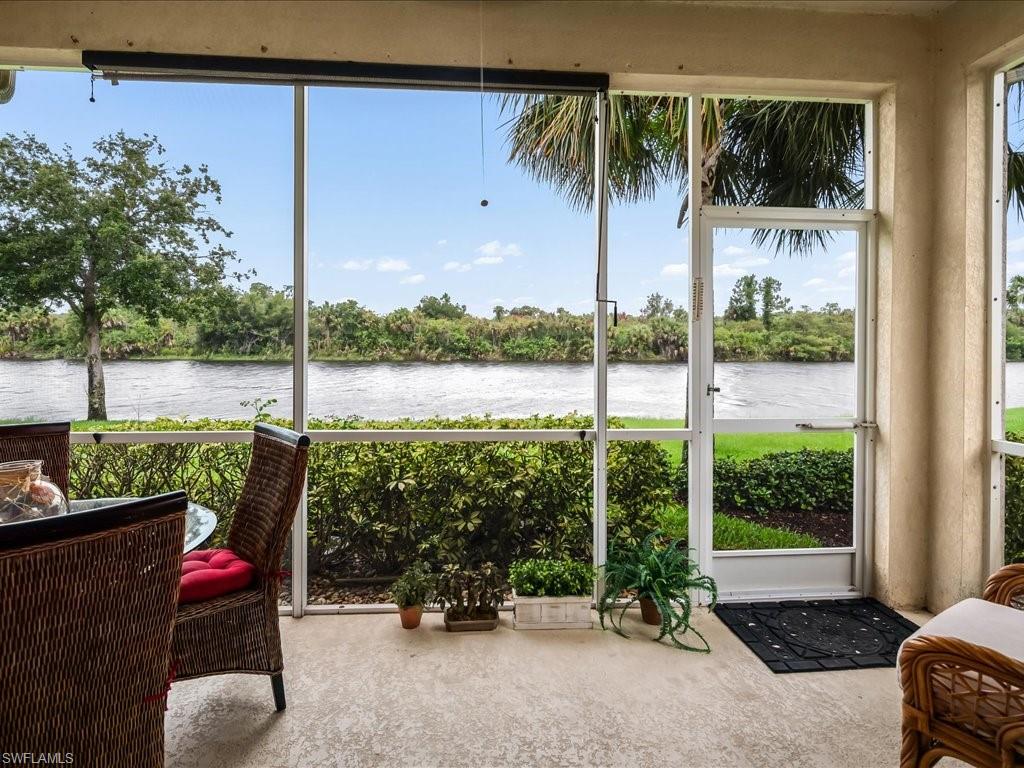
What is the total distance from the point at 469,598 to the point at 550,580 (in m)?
0.38

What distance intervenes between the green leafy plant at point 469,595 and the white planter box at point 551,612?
130 millimetres

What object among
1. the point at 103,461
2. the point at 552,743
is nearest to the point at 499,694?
the point at 552,743

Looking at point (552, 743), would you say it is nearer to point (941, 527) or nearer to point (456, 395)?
point (456, 395)

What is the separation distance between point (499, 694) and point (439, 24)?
9.52 feet

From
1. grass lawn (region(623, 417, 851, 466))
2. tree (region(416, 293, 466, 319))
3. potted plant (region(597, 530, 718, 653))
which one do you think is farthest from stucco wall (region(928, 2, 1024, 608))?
tree (region(416, 293, 466, 319))

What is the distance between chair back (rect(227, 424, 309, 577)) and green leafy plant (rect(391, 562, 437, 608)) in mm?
797

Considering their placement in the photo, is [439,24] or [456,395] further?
[456,395]

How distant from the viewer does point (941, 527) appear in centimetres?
279

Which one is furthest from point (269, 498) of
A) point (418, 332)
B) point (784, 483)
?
point (784, 483)

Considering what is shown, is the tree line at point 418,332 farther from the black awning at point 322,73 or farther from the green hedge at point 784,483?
the black awning at point 322,73

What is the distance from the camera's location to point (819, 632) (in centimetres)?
261

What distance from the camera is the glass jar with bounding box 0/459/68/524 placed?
149 cm

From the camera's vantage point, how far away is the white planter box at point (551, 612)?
2656 mm

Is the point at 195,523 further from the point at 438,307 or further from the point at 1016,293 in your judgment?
the point at 1016,293
